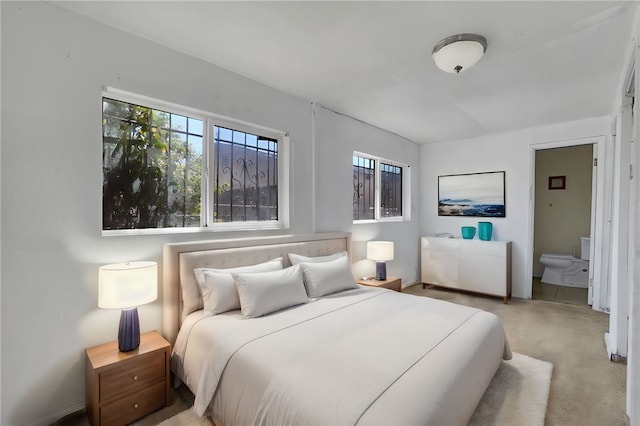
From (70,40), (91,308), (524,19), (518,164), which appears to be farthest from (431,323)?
(518,164)

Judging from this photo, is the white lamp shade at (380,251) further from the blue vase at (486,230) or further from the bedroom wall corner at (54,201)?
the bedroom wall corner at (54,201)

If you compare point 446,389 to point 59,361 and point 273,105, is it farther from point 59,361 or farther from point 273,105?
point 273,105

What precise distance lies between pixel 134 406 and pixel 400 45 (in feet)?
9.90

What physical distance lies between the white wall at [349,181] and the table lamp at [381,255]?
0.84 feet

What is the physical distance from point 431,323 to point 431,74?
2106mm

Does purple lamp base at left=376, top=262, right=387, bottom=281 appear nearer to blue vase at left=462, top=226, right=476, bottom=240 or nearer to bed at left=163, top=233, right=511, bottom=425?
bed at left=163, top=233, right=511, bottom=425

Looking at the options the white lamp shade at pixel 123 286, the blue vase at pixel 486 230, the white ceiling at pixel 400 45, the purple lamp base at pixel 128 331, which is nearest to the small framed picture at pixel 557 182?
the blue vase at pixel 486 230

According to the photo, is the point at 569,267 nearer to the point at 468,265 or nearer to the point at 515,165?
the point at 468,265

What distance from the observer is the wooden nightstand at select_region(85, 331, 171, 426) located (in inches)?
66.3

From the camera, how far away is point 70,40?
1.86 meters

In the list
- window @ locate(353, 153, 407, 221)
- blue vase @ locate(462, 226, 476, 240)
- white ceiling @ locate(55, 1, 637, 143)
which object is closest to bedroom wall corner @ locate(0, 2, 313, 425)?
white ceiling @ locate(55, 1, 637, 143)

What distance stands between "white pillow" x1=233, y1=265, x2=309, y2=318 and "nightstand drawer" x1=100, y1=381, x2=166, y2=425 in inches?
27.8

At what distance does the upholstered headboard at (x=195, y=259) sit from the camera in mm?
2174

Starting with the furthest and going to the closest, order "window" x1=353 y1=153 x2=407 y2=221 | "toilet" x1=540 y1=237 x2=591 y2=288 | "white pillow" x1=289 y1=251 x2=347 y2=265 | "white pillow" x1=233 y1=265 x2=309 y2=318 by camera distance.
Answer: "toilet" x1=540 y1=237 x2=591 y2=288, "window" x1=353 y1=153 x2=407 y2=221, "white pillow" x1=289 y1=251 x2=347 y2=265, "white pillow" x1=233 y1=265 x2=309 y2=318
